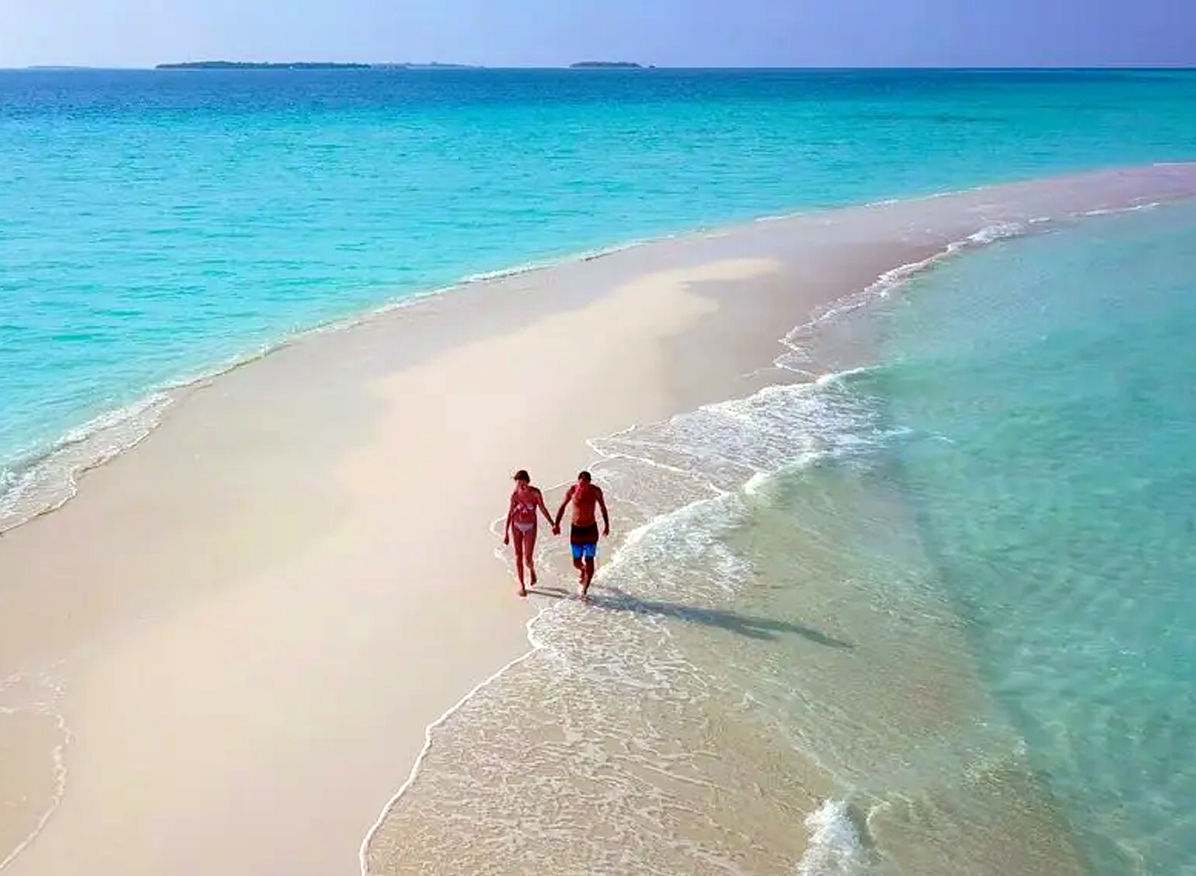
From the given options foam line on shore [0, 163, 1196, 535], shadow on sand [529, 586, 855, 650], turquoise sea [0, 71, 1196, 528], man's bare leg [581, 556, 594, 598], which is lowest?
turquoise sea [0, 71, 1196, 528]

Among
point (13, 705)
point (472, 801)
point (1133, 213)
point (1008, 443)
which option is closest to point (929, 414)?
point (1008, 443)

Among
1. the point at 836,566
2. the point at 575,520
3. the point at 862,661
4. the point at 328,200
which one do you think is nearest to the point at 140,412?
the point at 575,520

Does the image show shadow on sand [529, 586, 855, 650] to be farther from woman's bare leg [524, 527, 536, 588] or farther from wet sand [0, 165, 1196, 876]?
wet sand [0, 165, 1196, 876]

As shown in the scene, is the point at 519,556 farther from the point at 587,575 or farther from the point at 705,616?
the point at 705,616

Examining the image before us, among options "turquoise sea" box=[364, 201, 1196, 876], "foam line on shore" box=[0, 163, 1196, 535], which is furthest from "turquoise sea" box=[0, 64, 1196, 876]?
"foam line on shore" box=[0, 163, 1196, 535]

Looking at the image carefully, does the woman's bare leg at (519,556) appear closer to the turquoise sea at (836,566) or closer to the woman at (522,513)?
the woman at (522,513)

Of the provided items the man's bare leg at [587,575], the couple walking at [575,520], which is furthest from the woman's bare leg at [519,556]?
the man's bare leg at [587,575]

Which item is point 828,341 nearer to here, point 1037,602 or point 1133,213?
point 1037,602
